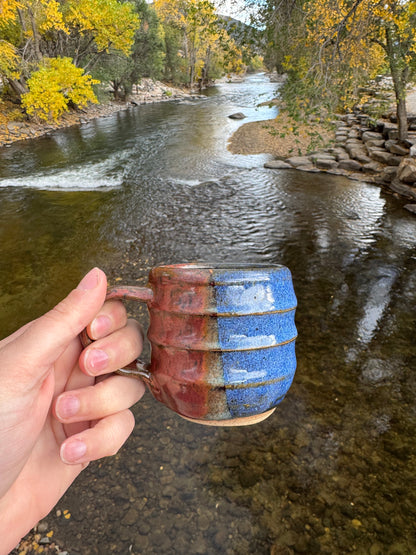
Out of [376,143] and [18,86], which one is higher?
[18,86]

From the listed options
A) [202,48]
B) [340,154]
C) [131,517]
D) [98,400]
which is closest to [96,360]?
[98,400]

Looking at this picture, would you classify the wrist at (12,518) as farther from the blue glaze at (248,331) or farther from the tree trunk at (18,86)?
the tree trunk at (18,86)

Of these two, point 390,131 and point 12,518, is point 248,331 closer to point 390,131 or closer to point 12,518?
point 12,518

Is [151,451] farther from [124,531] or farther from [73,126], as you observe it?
[73,126]

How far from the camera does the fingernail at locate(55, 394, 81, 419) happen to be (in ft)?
4.65

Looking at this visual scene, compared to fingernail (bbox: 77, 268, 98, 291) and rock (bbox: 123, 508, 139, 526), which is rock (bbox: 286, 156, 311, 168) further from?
fingernail (bbox: 77, 268, 98, 291)

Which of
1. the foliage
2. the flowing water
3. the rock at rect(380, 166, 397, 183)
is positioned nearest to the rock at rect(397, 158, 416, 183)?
the rock at rect(380, 166, 397, 183)

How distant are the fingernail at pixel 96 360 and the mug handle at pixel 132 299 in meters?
0.06

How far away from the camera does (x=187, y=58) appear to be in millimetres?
40062

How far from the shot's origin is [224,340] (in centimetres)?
115

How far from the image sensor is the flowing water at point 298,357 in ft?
8.45

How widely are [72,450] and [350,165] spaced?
39.0ft

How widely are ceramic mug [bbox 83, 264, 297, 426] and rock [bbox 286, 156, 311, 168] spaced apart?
457 inches

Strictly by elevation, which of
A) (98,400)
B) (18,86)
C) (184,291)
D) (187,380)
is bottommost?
(18,86)
